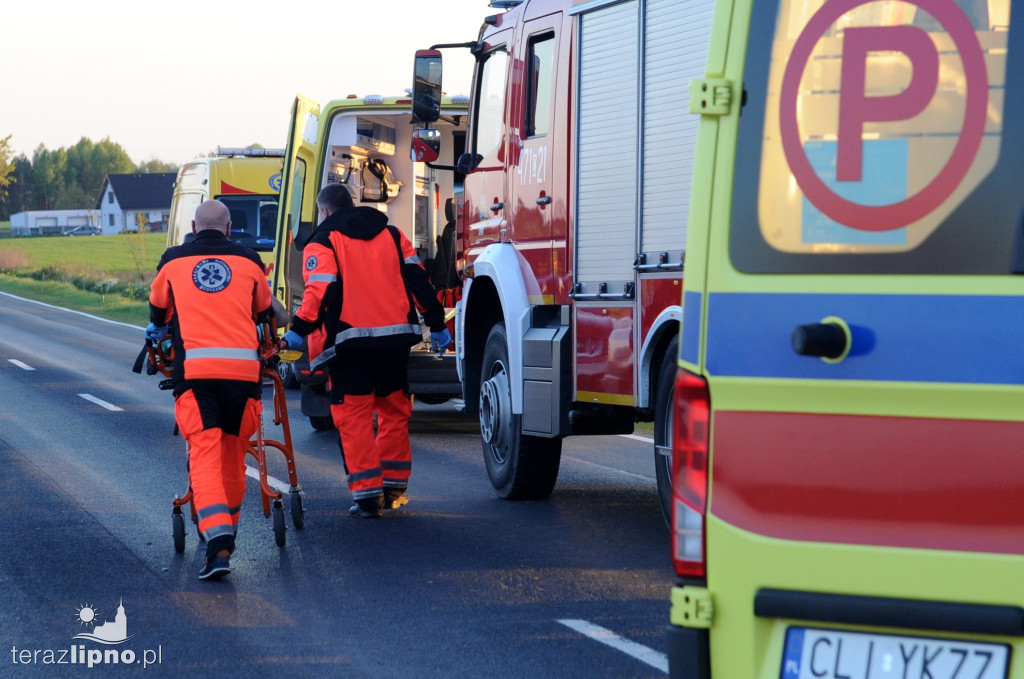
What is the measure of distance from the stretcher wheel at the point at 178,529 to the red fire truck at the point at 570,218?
2064mm

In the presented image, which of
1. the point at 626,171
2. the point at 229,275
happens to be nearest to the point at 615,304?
the point at 626,171

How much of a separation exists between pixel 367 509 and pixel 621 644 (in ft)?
10.4

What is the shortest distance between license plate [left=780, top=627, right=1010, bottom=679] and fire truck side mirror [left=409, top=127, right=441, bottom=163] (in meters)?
6.72

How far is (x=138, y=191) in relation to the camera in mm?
149875

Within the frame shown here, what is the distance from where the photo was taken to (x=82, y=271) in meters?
55.5

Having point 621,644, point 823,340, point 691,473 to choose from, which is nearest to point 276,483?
point 621,644

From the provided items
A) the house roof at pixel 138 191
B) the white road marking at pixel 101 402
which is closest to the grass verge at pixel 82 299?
the white road marking at pixel 101 402

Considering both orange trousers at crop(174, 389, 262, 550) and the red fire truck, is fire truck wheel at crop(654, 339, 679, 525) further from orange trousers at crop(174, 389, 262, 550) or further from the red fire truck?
orange trousers at crop(174, 389, 262, 550)

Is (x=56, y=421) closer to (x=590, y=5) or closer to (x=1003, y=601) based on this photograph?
(x=590, y=5)

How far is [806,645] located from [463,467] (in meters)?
7.55

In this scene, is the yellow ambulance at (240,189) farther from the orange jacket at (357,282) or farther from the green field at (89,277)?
the orange jacket at (357,282)

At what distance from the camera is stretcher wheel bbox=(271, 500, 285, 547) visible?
7.39 meters

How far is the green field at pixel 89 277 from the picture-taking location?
39.0 meters

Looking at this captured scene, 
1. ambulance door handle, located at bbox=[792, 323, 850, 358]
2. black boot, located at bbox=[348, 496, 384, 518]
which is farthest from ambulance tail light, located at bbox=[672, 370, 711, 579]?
black boot, located at bbox=[348, 496, 384, 518]
